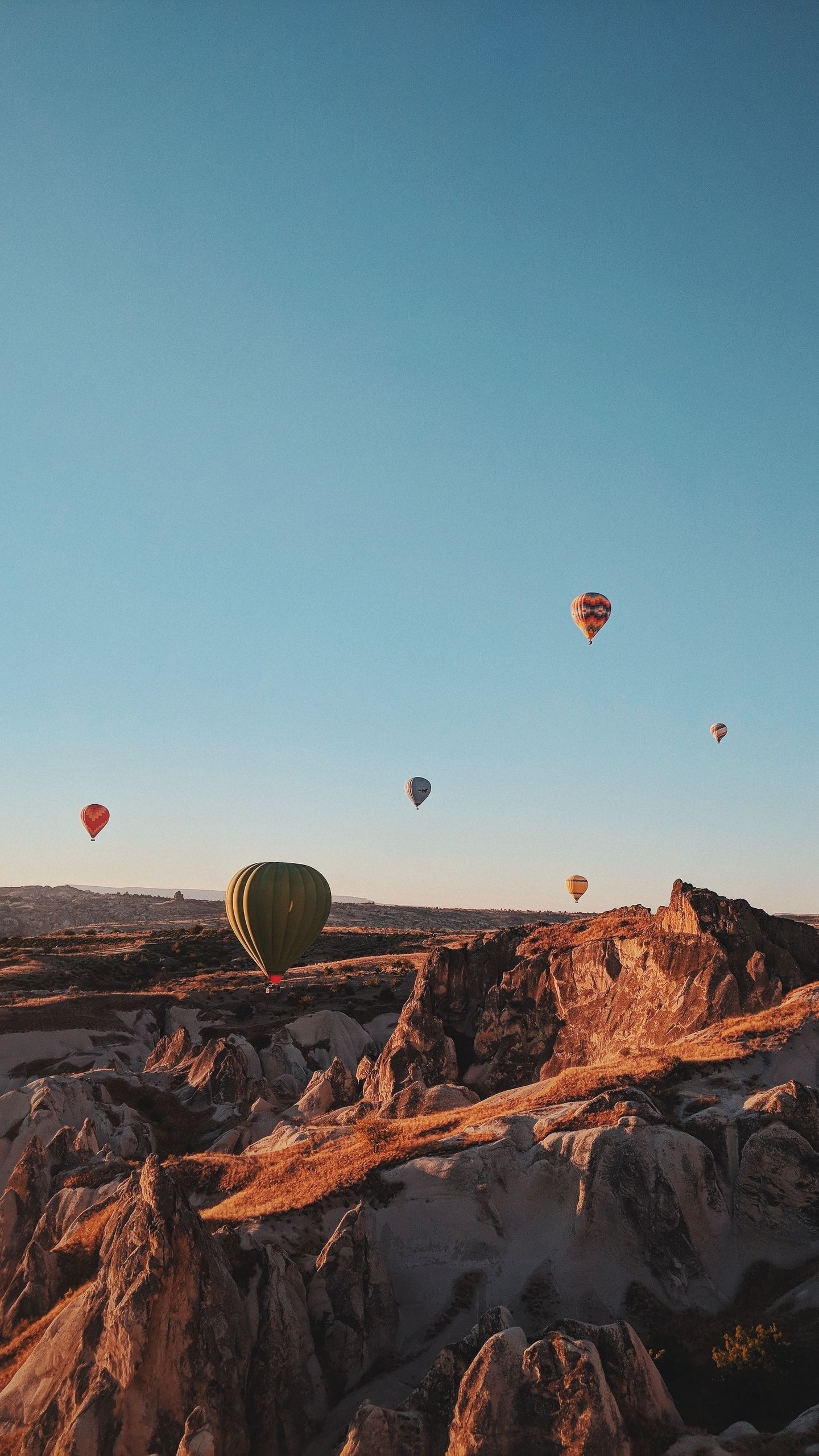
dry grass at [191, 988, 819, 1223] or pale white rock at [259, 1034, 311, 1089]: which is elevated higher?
dry grass at [191, 988, 819, 1223]

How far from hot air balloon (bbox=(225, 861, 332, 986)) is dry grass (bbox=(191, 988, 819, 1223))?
1586 centimetres

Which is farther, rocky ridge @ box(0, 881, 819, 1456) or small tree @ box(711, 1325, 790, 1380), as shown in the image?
small tree @ box(711, 1325, 790, 1380)

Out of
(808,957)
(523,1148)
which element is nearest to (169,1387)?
(523,1148)

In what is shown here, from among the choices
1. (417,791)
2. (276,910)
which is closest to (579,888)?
(417,791)

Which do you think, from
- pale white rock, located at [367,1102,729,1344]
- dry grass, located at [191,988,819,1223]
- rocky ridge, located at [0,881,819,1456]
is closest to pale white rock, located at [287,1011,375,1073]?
rocky ridge, located at [0,881,819,1456]

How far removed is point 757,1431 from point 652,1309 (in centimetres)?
631

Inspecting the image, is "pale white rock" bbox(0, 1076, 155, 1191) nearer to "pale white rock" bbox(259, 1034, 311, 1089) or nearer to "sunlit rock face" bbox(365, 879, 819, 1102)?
"sunlit rock face" bbox(365, 879, 819, 1102)

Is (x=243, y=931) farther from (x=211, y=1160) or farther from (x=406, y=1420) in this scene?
(x=406, y=1420)

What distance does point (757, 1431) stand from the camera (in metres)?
17.4

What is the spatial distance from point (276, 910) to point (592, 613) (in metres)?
38.1

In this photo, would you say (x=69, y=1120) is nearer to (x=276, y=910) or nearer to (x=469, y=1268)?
(x=276, y=910)

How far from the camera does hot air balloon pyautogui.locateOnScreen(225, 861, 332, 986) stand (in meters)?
51.8

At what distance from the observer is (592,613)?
73.2 m

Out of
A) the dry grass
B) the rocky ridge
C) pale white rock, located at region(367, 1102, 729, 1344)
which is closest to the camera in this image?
the rocky ridge
